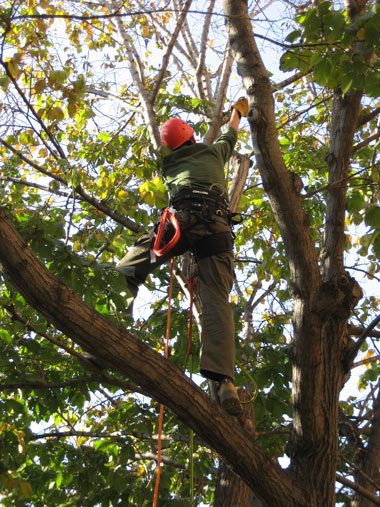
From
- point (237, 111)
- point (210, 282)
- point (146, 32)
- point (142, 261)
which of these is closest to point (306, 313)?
point (210, 282)

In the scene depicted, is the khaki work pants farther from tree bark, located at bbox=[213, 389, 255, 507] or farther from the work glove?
the work glove

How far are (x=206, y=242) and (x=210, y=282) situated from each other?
26cm

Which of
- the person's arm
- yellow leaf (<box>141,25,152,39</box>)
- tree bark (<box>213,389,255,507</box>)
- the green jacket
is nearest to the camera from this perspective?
the green jacket

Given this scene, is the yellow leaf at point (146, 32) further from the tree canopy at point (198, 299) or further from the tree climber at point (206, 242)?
the tree climber at point (206, 242)

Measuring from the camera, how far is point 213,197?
11.9 feet

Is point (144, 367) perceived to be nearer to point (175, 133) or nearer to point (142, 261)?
point (142, 261)

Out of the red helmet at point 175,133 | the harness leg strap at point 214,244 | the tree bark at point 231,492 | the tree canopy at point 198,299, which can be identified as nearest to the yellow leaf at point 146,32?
the tree canopy at point 198,299

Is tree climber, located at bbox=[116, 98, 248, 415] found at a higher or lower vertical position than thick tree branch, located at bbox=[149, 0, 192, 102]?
lower

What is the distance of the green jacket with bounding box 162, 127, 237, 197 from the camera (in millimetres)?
3742

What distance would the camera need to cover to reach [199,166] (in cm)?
380

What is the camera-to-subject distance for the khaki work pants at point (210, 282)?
318cm

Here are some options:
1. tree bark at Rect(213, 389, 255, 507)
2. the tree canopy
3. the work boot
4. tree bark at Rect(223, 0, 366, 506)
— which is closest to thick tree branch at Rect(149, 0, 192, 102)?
the tree canopy

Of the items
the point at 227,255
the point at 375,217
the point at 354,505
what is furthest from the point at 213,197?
the point at 354,505

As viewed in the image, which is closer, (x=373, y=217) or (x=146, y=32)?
(x=373, y=217)
